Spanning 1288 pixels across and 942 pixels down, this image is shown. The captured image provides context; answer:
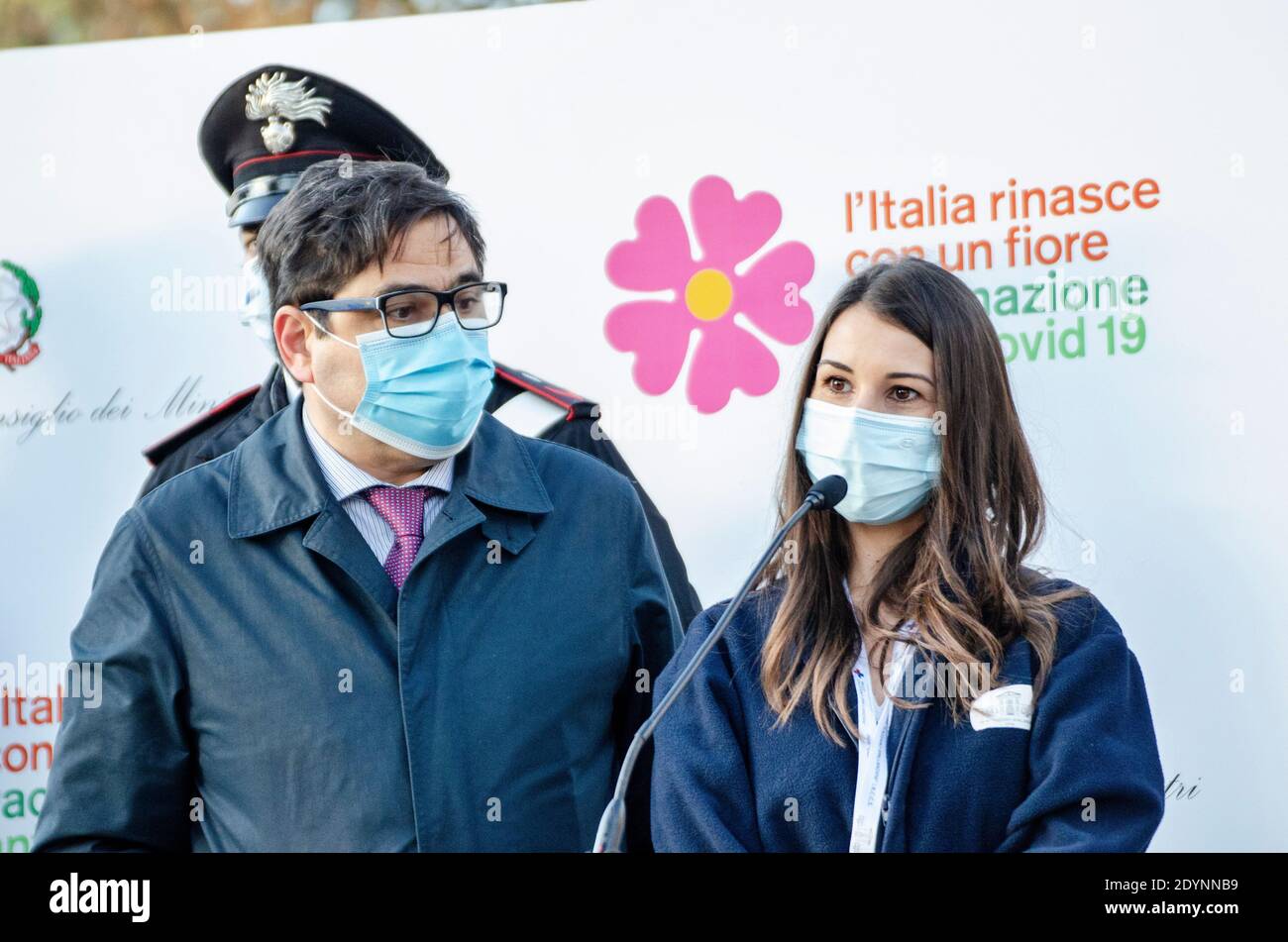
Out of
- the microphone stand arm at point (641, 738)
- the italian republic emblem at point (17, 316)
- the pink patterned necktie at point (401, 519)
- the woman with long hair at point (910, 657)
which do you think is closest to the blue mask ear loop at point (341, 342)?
the pink patterned necktie at point (401, 519)

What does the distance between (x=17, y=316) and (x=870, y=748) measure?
6.85ft

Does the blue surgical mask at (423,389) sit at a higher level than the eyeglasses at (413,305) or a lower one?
lower

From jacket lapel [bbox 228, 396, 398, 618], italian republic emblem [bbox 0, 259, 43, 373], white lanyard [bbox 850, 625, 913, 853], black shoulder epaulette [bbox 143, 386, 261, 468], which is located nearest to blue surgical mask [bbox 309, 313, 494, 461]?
jacket lapel [bbox 228, 396, 398, 618]

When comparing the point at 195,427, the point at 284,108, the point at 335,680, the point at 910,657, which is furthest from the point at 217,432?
the point at 910,657

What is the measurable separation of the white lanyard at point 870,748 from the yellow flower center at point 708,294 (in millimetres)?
973

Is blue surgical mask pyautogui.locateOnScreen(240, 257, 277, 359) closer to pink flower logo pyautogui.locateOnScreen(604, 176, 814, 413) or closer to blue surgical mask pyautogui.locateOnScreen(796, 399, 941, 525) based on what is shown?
pink flower logo pyautogui.locateOnScreen(604, 176, 814, 413)

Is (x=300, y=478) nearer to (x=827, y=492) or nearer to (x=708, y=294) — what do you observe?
(x=827, y=492)

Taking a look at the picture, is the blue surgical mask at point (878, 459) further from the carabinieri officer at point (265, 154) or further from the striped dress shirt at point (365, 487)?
the carabinieri officer at point (265, 154)

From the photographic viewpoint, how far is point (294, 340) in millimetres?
2363

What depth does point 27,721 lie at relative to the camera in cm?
310

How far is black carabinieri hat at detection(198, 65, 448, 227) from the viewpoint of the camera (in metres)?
3.11

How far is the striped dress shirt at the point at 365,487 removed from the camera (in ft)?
7.49
